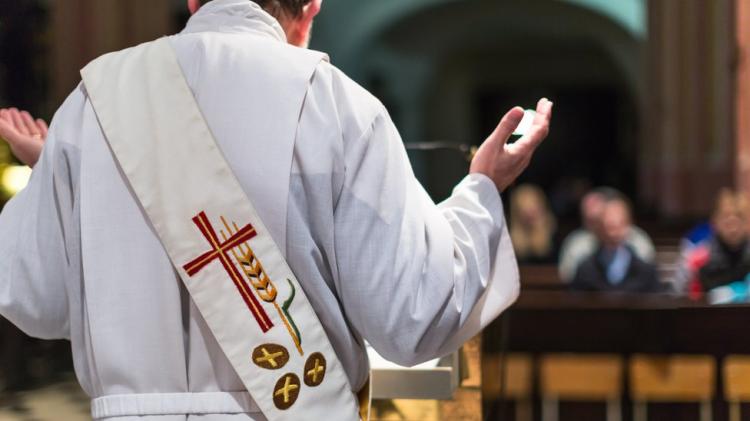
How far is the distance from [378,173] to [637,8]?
24.8 metres

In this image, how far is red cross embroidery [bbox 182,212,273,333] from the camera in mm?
1683

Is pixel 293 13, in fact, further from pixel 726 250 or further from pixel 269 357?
pixel 726 250

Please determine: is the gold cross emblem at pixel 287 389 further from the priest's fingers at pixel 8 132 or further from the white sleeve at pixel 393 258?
the priest's fingers at pixel 8 132

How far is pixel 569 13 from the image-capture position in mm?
28141

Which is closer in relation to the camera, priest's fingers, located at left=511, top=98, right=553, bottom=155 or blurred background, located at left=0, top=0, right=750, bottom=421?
priest's fingers, located at left=511, top=98, right=553, bottom=155

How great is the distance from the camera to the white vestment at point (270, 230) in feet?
5.41

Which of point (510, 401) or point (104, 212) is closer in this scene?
point (104, 212)

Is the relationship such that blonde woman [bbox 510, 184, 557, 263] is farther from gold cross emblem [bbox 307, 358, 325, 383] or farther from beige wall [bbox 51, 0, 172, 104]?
gold cross emblem [bbox 307, 358, 325, 383]

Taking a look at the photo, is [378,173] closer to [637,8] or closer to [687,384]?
[687,384]

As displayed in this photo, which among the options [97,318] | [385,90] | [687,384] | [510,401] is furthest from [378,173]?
[385,90]

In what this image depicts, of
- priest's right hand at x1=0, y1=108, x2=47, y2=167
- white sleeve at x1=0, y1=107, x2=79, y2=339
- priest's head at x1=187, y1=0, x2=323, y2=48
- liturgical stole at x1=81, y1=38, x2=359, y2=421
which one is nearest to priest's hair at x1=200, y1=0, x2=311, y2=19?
priest's head at x1=187, y1=0, x2=323, y2=48

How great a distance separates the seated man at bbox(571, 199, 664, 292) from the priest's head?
18.3 ft

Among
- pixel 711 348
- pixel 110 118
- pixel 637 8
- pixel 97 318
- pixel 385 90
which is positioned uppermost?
pixel 110 118

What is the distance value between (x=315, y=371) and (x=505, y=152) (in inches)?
16.8
